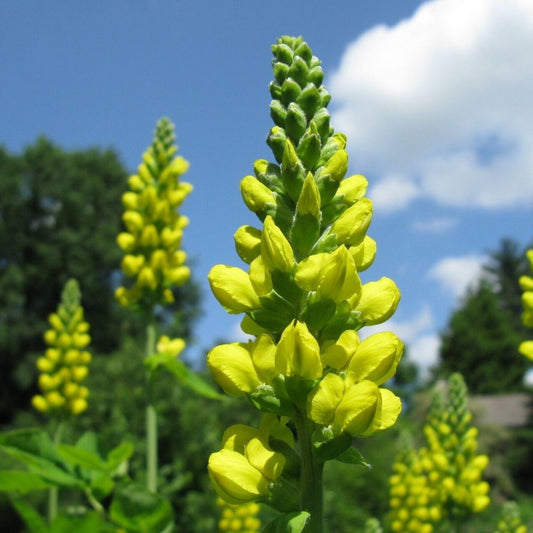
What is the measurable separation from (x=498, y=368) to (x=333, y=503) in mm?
30702

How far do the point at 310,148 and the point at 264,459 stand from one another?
776 millimetres

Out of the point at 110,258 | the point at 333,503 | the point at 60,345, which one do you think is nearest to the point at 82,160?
the point at 110,258

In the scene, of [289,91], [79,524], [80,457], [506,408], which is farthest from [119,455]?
[506,408]

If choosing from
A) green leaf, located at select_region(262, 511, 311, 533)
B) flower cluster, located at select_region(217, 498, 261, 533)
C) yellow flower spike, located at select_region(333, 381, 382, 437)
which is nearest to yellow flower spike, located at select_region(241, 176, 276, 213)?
yellow flower spike, located at select_region(333, 381, 382, 437)

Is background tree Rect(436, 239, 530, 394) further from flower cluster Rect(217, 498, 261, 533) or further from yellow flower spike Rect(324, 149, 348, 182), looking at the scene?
yellow flower spike Rect(324, 149, 348, 182)

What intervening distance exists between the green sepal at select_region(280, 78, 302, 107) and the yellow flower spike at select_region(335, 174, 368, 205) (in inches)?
10.4

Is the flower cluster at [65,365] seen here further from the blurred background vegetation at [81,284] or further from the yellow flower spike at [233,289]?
the blurred background vegetation at [81,284]

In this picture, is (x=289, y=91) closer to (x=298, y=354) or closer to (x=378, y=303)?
(x=378, y=303)

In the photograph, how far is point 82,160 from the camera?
114 ft

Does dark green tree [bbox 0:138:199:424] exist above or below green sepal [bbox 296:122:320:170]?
above

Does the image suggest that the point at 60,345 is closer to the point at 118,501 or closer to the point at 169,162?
the point at 169,162

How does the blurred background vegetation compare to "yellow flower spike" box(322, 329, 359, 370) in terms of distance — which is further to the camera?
the blurred background vegetation

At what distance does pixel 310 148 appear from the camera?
1.66m

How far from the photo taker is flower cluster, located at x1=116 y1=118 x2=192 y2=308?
169 inches
